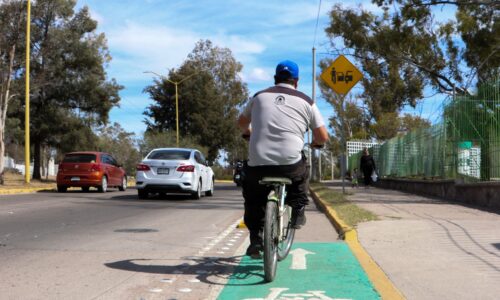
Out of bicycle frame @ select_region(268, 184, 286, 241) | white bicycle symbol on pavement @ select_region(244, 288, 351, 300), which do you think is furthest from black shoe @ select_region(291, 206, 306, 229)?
white bicycle symbol on pavement @ select_region(244, 288, 351, 300)

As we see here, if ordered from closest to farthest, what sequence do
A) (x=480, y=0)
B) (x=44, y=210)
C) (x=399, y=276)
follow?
(x=399, y=276), (x=44, y=210), (x=480, y=0)

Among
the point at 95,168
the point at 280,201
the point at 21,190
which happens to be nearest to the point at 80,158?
the point at 95,168

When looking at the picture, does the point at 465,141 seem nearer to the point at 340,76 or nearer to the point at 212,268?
the point at 340,76

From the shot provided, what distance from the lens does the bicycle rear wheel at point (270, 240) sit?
16.3 ft

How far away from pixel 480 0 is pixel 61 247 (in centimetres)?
1247

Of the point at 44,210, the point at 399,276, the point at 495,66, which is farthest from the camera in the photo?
the point at 495,66

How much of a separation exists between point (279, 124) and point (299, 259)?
183 cm

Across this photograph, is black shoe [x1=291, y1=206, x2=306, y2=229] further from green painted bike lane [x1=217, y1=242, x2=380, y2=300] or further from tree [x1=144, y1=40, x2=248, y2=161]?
tree [x1=144, y1=40, x2=248, y2=161]

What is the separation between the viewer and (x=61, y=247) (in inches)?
292

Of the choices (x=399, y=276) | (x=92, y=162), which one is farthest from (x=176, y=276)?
(x=92, y=162)

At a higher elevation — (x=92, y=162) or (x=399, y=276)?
(x=92, y=162)

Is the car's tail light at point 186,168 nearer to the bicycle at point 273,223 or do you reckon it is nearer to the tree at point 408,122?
the bicycle at point 273,223

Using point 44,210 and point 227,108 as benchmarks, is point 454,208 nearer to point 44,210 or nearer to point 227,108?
point 44,210

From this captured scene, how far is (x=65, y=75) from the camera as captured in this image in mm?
33594
